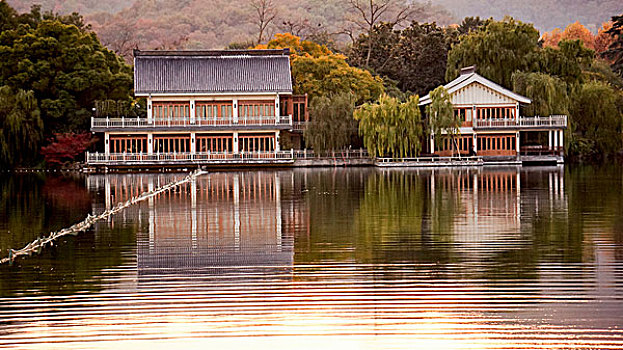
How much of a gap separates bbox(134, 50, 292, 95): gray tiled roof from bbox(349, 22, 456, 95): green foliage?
1303 centimetres

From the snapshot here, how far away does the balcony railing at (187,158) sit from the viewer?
44.6 meters

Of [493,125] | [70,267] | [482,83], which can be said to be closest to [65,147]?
[482,83]

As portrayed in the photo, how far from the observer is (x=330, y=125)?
45.4 metres

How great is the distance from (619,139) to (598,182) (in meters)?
22.7

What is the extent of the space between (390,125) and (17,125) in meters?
18.9

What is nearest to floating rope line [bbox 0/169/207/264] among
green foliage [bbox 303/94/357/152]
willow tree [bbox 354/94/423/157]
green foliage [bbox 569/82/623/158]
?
willow tree [bbox 354/94/423/157]

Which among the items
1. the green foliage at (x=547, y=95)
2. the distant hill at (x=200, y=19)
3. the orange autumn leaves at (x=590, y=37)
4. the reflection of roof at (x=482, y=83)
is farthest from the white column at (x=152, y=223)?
the distant hill at (x=200, y=19)

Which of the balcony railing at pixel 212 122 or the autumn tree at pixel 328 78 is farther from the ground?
the autumn tree at pixel 328 78

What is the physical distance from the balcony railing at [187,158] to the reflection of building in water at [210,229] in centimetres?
1832

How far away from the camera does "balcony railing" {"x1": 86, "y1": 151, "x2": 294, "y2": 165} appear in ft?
146

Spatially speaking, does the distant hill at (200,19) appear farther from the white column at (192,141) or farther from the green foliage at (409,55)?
the white column at (192,141)

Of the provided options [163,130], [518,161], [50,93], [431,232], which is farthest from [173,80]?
[431,232]

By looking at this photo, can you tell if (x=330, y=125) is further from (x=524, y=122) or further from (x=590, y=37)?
(x=590, y=37)

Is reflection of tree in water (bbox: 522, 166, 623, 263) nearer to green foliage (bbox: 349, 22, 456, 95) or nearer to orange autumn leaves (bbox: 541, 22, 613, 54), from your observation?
green foliage (bbox: 349, 22, 456, 95)
